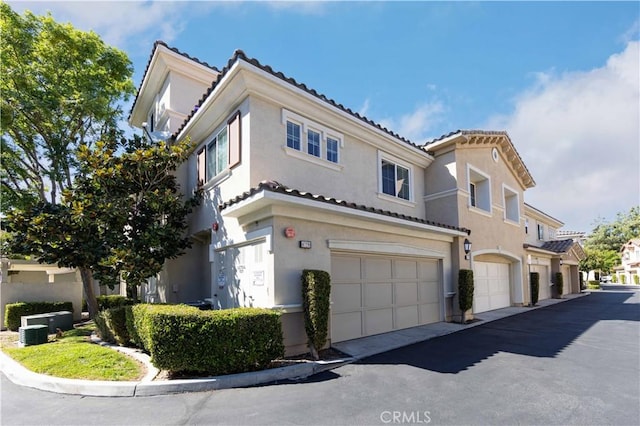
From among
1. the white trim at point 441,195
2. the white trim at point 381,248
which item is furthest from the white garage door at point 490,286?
the white trim at point 381,248

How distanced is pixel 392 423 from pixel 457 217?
388 inches

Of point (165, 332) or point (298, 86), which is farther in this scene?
point (298, 86)

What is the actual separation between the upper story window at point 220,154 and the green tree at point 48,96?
14.1 feet

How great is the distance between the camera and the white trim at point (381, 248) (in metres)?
8.82

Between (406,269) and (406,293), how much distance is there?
2.46 ft

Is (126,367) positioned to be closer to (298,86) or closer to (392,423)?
(392,423)

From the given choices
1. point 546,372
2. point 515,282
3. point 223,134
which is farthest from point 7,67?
point 515,282

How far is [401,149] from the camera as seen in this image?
12.9 metres

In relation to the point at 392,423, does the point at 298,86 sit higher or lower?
higher

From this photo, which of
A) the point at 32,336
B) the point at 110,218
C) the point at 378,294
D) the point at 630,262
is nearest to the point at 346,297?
the point at 378,294

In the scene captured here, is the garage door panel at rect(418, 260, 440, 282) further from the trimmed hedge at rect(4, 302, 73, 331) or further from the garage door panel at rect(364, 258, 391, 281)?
the trimmed hedge at rect(4, 302, 73, 331)

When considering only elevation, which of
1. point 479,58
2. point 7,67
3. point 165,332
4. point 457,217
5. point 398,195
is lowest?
point 165,332

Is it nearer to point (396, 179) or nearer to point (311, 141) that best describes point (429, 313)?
point (396, 179)

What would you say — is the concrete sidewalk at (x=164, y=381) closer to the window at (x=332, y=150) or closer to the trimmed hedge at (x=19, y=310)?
the trimmed hedge at (x=19, y=310)
